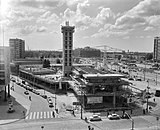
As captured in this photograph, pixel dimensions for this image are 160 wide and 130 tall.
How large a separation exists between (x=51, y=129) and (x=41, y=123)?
2.24 m

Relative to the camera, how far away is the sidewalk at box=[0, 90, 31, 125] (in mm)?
23109

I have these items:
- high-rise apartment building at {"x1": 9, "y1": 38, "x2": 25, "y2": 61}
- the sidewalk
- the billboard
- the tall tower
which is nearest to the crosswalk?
the sidewalk

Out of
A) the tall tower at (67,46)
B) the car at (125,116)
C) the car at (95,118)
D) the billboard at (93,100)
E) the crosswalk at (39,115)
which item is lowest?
the crosswalk at (39,115)

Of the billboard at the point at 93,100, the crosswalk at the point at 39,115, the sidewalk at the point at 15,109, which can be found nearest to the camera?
the sidewalk at the point at 15,109

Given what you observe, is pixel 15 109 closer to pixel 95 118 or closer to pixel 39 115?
pixel 39 115

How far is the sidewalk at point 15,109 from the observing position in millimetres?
23109

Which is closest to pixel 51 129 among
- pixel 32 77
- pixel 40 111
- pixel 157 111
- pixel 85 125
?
pixel 85 125

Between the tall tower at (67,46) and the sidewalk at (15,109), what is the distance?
60.6 feet

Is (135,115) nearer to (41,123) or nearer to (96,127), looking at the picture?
(96,127)

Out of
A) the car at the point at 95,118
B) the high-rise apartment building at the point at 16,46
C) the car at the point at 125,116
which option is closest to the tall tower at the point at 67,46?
the car at the point at 125,116

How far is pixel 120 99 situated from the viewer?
3256 cm

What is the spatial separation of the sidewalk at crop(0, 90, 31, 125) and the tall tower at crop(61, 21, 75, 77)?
18482 millimetres

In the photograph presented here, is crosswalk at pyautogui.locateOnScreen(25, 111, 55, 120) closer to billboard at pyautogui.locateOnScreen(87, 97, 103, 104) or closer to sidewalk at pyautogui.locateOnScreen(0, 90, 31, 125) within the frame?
sidewalk at pyautogui.locateOnScreen(0, 90, 31, 125)

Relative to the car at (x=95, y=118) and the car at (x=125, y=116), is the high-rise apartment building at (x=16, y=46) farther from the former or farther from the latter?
the car at (x=125, y=116)
